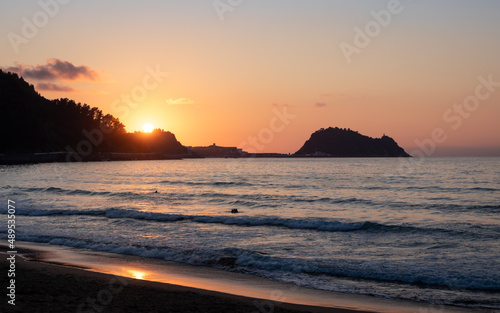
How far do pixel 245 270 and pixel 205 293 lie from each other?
3.94 metres

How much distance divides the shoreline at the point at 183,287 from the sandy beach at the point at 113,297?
22 mm

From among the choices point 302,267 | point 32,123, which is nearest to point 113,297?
point 302,267

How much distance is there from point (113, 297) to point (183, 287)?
A: 7.70 ft

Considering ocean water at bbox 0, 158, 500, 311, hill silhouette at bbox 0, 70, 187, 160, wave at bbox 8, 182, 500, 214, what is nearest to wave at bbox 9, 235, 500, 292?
ocean water at bbox 0, 158, 500, 311

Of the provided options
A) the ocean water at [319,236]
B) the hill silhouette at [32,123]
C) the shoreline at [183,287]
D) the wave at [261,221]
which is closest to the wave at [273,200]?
the ocean water at [319,236]

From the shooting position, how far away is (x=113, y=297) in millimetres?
11617

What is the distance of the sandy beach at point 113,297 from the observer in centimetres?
1050

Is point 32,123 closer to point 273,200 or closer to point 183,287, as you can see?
point 273,200

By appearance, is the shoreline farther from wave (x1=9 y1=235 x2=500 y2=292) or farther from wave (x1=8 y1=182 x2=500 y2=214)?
wave (x1=8 y1=182 x2=500 y2=214)

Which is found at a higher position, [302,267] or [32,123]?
[32,123]

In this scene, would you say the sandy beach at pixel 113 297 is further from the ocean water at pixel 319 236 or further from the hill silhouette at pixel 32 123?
the hill silhouette at pixel 32 123

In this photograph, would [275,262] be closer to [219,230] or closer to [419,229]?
[219,230]

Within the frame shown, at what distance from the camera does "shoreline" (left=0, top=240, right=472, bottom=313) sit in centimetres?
1152

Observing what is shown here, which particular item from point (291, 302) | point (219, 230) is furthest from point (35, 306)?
point (219, 230)
